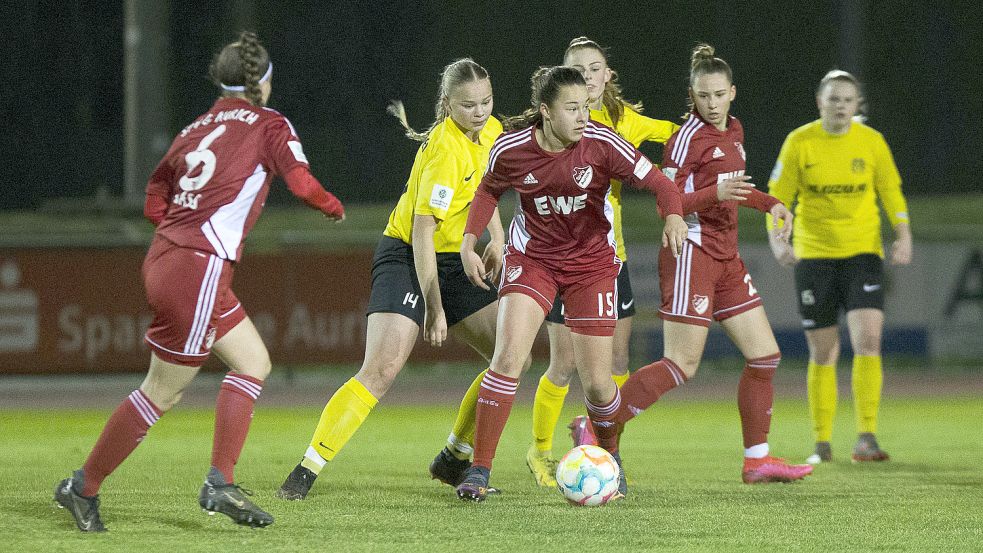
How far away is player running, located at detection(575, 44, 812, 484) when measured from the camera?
645cm

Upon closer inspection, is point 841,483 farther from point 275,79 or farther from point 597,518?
point 275,79

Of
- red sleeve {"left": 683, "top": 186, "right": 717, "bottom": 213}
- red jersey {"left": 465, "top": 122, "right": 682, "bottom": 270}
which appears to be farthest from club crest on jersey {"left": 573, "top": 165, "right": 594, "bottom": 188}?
red sleeve {"left": 683, "top": 186, "right": 717, "bottom": 213}

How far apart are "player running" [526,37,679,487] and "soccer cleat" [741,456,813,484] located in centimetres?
85

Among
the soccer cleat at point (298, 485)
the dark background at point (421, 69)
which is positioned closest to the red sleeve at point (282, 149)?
the soccer cleat at point (298, 485)

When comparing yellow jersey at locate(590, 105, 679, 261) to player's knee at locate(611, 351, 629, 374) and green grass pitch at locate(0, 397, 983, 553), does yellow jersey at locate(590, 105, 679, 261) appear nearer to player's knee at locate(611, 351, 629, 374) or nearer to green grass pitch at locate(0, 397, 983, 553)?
player's knee at locate(611, 351, 629, 374)

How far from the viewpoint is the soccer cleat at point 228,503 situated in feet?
16.2

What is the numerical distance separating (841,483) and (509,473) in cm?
173

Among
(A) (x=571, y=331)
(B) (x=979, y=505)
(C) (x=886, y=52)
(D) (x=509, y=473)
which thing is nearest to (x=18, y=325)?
(D) (x=509, y=473)

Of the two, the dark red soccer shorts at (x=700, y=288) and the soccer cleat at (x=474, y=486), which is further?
the dark red soccer shorts at (x=700, y=288)

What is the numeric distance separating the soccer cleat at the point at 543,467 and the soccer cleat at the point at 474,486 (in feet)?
2.14

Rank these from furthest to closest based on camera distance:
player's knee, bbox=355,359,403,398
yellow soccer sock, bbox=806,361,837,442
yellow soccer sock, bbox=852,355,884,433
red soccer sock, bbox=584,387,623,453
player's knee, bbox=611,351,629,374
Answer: yellow soccer sock, bbox=852,355,884,433
yellow soccer sock, bbox=806,361,837,442
player's knee, bbox=611,351,629,374
red soccer sock, bbox=584,387,623,453
player's knee, bbox=355,359,403,398

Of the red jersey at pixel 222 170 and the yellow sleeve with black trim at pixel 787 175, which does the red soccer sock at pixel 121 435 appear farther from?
the yellow sleeve with black trim at pixel 787 175

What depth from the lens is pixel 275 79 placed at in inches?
773

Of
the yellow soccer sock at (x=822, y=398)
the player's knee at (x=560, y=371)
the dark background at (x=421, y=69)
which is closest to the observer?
the player's knee at (x=560, y=371)
